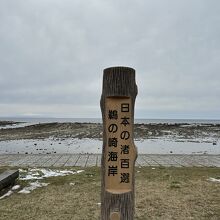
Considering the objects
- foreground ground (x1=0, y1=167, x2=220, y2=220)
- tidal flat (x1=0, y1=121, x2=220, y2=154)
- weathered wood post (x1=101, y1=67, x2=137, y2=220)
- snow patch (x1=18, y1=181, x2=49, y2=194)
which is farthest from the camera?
tidal flat (x1=0, y1=121, x2=220, y2=154)

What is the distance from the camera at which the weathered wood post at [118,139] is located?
363cm

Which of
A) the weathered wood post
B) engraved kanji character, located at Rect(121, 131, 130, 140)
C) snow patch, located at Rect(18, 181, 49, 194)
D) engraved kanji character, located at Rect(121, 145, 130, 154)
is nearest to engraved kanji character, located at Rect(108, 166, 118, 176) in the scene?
the weathered wood post

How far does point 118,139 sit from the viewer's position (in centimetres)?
364

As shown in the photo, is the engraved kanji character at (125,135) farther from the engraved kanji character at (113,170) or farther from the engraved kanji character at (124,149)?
the engraved kanji character at (113,170)

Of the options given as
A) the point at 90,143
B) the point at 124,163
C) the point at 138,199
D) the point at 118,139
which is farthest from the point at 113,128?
the point at 90,143

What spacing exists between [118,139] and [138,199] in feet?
9.75

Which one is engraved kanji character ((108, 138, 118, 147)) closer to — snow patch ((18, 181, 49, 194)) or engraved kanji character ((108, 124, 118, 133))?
engraved kanji character ((108, 124, 118, 133))

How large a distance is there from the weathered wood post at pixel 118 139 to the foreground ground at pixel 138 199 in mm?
1778

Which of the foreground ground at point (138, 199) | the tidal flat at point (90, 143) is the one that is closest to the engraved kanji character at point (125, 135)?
the foreground ground at point (138, 199)

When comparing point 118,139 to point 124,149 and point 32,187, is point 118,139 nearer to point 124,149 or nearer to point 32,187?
point 124,149

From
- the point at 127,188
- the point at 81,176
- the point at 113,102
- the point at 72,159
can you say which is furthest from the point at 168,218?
the point at 72,159

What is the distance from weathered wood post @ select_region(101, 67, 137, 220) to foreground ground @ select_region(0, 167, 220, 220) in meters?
1.78

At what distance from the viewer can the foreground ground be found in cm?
532

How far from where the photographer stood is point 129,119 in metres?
3.64
